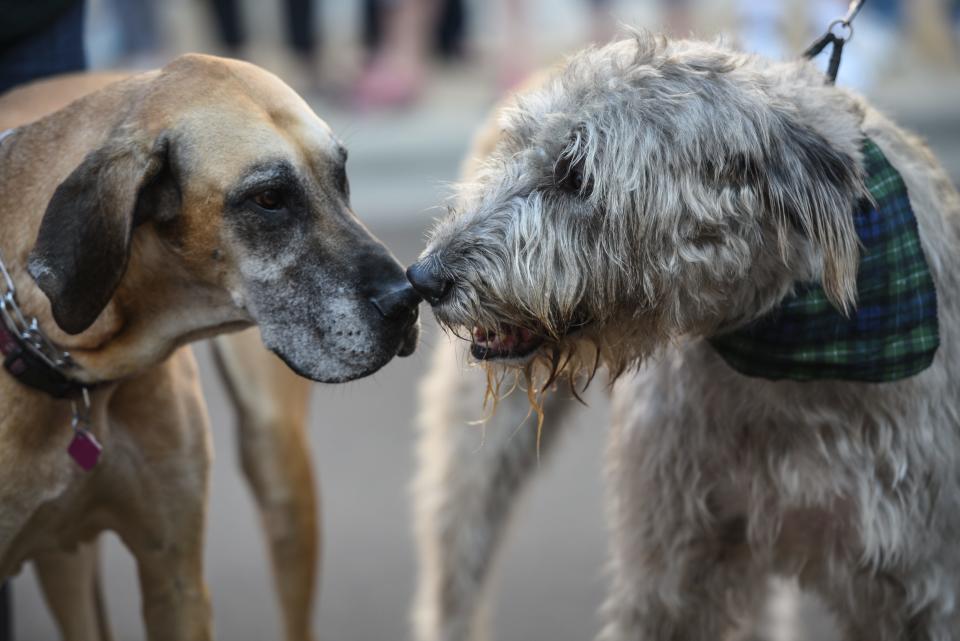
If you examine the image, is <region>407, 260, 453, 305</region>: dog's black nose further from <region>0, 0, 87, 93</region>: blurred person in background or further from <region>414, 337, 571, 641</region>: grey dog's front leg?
<region>0, 0, 87, 93</region>: blurred person in background

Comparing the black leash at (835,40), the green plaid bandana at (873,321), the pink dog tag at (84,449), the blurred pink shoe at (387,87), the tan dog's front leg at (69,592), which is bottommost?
the blurred pink shoe at (387,87)

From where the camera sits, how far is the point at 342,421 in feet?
22.6

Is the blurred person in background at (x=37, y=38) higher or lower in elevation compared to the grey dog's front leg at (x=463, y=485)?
higher

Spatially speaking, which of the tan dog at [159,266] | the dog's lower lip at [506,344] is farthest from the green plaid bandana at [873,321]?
the tan dog at [159,266]

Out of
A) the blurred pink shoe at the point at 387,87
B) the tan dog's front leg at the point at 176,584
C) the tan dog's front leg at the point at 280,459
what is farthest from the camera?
the blurred pink shoe at the point at 387,87

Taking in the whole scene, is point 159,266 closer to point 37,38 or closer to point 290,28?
point 37,38

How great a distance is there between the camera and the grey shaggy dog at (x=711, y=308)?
287cm

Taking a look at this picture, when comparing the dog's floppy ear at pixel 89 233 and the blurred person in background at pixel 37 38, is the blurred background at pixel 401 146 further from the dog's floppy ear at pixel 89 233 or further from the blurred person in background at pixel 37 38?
the dog's floppy ear at pixel 89 233

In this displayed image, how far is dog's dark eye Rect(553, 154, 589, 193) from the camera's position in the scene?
2943mm

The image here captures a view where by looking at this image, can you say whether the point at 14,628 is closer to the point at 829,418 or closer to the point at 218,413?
the point at 218,413

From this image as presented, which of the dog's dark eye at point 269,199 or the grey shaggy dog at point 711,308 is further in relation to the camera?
the dog's dark eye at point 269,199

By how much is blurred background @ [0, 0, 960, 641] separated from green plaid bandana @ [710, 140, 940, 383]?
25.8 inches

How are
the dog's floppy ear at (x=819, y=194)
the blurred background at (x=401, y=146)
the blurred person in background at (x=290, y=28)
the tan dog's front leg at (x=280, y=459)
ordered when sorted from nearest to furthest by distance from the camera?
the dog's floppy ear at (x=819, y=194) < the tan dog's front leg at (x=280, y=459) < the blurred background at (x=401, y=146) < the blurred person in background at (x=290, y=28)

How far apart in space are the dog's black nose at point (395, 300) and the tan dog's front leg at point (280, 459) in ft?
2.61
